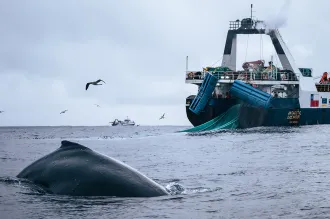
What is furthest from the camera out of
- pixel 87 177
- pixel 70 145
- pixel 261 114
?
pixel 261 114

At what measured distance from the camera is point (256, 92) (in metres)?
65.2

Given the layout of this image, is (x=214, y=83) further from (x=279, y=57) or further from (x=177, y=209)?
(x=177, y=209)

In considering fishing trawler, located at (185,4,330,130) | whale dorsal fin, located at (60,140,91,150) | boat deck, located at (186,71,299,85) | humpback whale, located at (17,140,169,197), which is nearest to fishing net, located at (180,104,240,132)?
fishing trawler, located at (185,4,330,130)

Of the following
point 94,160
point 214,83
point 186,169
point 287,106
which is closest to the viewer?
point 94,160

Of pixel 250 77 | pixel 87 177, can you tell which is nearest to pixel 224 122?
pixel 250 77

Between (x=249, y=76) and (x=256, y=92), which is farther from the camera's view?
(x=249, y=76)

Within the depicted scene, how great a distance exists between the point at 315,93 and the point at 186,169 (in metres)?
57.5

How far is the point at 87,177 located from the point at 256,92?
55014 mm

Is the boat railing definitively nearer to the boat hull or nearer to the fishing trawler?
the fishing trawler

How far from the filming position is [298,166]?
814 inches

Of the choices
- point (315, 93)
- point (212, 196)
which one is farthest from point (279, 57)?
point (212, 196)

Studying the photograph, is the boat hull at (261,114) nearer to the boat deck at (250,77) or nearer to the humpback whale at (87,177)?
the boat deck at (250,77)

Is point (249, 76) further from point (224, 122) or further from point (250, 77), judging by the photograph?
point (224, 122)

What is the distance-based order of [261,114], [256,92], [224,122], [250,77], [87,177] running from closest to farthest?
[87,177] < [256,92] < [261,114] < [224,122] < [250,77]
